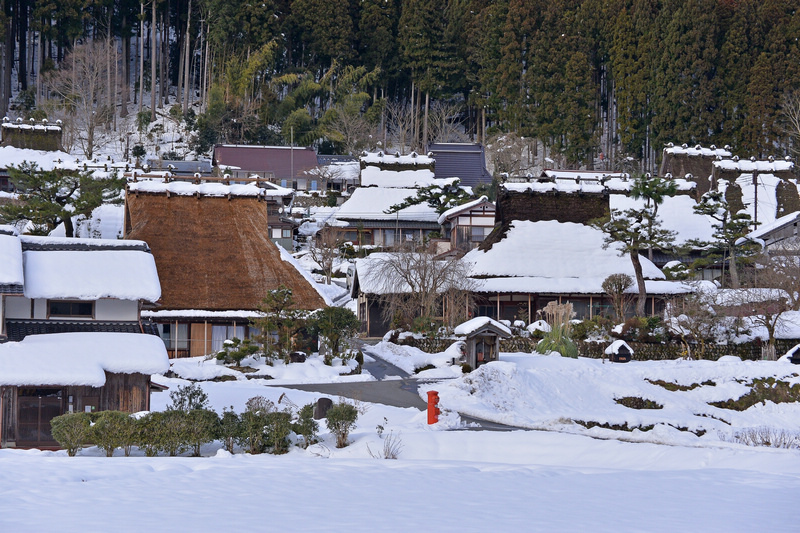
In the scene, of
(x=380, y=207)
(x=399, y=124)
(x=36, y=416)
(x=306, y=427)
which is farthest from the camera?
(x=399, y=124)

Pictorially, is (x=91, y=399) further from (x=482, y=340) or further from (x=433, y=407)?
(x=482, y=340)

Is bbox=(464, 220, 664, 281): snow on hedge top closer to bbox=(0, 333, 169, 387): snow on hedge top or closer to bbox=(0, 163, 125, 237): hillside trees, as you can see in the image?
bbox=(0, 163, 125, 237): hillside trees

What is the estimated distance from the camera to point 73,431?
57.9ft

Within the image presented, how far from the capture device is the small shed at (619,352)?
104 ft

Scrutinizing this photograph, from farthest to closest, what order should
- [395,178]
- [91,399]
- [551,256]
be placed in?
[395,178] < [551,256] < [91,399]

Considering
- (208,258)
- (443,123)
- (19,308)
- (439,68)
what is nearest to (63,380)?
(19,308)

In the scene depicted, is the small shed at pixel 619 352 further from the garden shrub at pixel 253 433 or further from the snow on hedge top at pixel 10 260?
the snow on hedge top at pixel 10 260

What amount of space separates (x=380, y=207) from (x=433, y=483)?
136 ft

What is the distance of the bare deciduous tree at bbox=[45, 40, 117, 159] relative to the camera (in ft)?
221

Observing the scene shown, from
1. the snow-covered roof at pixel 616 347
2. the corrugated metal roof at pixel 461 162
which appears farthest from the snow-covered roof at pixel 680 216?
the corrugated metal roof at pixel 461 162

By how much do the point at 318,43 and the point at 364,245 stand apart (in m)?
25.8

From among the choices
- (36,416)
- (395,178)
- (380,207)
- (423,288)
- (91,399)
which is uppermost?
(395,178)

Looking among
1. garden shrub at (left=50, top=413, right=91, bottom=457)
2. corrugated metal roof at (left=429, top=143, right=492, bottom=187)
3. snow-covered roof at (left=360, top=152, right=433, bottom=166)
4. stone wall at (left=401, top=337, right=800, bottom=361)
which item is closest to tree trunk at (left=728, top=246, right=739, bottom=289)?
stone wall at (left=401, top=337, right=800, bottom=361)

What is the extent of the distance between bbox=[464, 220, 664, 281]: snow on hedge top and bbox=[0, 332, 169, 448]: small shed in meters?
20.0
